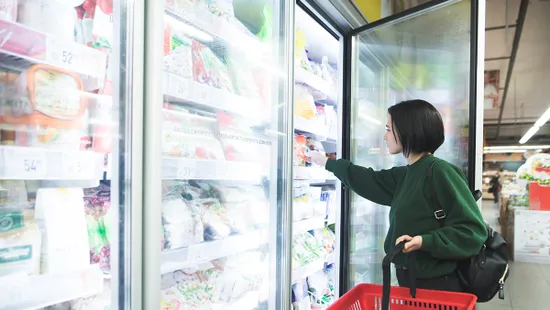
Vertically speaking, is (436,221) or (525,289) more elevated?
(436,221)

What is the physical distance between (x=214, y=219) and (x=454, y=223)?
926 millimetres

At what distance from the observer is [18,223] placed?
102cm

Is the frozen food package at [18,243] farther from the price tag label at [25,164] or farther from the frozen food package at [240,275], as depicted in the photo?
the frozen food package at [240,275]

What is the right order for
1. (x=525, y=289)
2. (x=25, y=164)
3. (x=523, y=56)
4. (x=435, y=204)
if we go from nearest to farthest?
(x=25, y=164) → (x=435, y=204) → (x=525, y=289) → (x=523, y=56)

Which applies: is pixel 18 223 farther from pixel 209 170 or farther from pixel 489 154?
pixel 489 154

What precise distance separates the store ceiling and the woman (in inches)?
185

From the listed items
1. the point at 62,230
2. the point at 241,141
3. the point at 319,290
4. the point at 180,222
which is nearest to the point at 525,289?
the point at 319,290

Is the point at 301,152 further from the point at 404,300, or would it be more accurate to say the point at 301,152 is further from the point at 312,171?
the point at 404,300

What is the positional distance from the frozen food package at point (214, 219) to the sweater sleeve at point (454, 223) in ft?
2.52

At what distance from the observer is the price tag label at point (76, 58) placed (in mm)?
954

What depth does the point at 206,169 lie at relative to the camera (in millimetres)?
1361

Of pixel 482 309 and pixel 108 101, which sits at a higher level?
pixel 108 101

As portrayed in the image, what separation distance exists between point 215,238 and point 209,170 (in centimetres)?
33

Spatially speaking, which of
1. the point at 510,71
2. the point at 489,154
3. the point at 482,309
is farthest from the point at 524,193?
the point at 489,154
